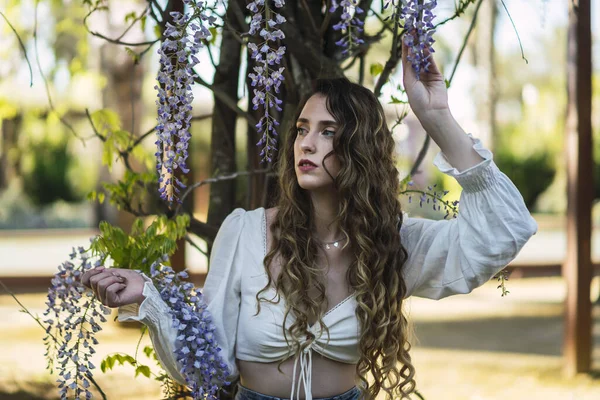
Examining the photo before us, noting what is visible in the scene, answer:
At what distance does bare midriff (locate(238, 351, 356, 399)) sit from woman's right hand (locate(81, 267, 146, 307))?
39cm

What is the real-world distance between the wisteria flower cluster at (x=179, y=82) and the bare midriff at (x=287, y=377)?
0.61 m

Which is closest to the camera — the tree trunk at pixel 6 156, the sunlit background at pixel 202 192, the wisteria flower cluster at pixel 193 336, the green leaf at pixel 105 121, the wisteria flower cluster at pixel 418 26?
the wisteria flower cluster at pixel 418 26

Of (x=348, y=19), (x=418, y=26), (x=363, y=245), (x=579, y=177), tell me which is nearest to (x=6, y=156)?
(x=579, y=177)

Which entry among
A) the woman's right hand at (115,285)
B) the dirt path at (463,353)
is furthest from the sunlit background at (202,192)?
the woman's right hand at (115,285)

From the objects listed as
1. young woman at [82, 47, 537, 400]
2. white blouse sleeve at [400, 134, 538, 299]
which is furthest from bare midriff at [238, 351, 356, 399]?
white blouse sleeve at [400, 134, 538, 299]

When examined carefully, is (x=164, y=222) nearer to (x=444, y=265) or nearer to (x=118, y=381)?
(x=444, y=265)

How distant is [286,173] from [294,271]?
0.32m

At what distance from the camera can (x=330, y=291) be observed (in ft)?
6.76

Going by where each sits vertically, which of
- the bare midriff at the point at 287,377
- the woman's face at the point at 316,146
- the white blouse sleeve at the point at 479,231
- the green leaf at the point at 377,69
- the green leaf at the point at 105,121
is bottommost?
the bare midriff at the point at 287,377

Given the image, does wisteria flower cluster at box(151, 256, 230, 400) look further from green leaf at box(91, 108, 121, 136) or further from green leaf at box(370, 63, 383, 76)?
green leaf at box(370, 63, 383, 76)

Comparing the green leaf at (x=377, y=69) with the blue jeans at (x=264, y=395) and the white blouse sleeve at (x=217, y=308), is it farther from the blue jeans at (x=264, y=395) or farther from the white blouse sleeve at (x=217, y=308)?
the blue jeans at (x=264, y=395)

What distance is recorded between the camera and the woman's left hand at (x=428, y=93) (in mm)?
1760

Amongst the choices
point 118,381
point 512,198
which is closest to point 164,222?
point 512,198

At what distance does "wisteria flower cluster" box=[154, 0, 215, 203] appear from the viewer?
158 cm
